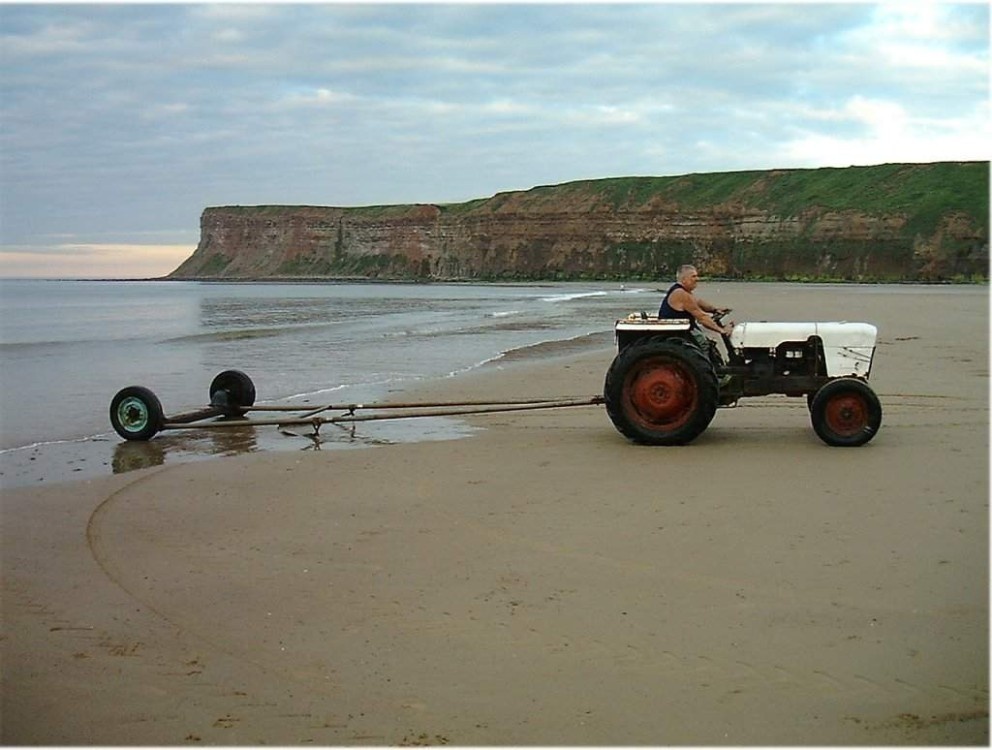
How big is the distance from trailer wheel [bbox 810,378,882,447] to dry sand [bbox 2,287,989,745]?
11.3 inches

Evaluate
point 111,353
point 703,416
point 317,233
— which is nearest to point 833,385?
point 703,416

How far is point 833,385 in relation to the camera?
8242 millimetres

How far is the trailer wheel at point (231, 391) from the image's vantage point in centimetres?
1045

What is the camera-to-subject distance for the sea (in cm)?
926

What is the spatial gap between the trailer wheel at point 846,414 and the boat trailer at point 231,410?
184cm

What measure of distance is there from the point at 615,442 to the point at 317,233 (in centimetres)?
13131

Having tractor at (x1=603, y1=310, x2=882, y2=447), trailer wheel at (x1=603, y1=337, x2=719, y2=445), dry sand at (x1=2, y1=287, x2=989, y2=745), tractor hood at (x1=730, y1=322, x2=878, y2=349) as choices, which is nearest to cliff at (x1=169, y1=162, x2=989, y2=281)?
tractor hood at (x1=730, y1=322, x2=878, y2=349)

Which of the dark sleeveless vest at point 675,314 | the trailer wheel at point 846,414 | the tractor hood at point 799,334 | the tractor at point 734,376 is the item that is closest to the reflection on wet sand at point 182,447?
the tractor at point 734,376

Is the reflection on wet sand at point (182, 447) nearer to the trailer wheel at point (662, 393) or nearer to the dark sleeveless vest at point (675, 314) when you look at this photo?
the trailer wheel at point (662, 393)

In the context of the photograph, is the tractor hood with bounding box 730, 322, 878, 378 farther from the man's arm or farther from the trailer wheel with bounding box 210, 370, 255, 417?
the trailer wheel with bounding box 210, 370, 255, 417

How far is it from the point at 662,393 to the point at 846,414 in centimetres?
143

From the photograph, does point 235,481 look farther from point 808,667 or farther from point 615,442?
point 808,667

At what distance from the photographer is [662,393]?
8.52m

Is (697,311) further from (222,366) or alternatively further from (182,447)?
(222,366)
